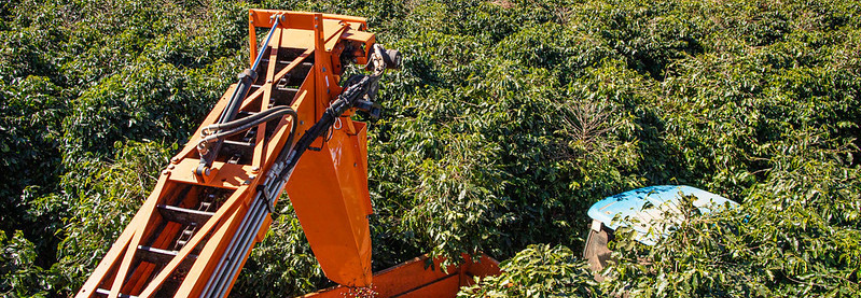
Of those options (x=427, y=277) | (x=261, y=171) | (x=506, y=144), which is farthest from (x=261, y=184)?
(x=506, y=144)

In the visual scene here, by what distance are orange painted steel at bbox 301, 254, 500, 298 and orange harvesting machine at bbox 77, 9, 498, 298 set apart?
237 cm

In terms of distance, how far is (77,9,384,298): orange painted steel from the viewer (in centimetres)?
304

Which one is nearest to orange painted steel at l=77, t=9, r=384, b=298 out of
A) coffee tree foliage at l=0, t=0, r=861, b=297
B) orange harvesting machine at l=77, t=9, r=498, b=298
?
orange harvesting machine at l=77, t=9, r=498, b=298

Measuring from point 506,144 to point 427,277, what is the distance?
2.34m

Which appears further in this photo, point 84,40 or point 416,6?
point 416,6

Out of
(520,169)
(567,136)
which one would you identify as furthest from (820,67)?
(520,169)

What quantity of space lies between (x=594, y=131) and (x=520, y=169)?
1.91 m

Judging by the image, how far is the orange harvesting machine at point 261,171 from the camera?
306cm

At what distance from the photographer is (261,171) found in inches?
133

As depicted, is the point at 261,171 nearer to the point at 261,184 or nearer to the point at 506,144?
the point at 261,184

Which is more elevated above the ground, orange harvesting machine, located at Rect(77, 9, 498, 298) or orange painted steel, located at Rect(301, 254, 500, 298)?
orange harvesting machine, located at Rect(77, 9, 498, 298)

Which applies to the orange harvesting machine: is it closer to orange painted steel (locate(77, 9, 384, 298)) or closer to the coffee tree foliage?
orange painted steel (locate(77, 9, 384, 298))

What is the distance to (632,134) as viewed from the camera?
9.95 meters

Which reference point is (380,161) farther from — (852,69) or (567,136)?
(852,69)
